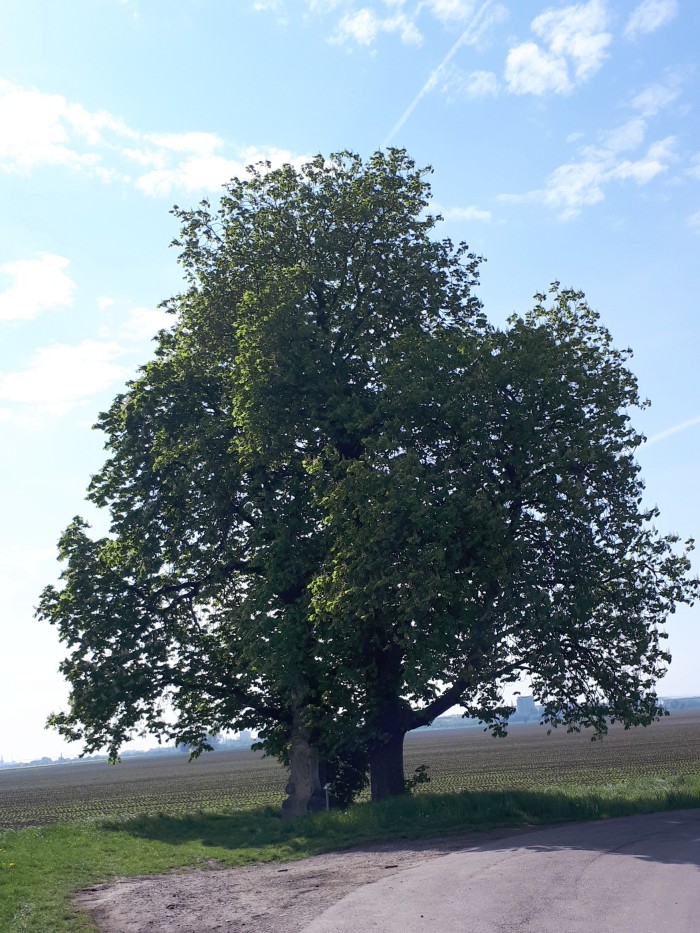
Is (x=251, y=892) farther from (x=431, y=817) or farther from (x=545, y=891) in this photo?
(x=431, y=817)

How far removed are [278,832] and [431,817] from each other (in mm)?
4122

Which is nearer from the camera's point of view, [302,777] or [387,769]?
[387,769]

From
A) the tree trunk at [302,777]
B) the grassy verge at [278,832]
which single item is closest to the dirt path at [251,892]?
the grassy verge at [278,832]

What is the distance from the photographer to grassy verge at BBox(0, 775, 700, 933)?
1870cm

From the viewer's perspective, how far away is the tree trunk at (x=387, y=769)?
2661 cm

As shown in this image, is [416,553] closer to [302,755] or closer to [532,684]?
[532,684]

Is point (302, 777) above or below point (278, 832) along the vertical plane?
above

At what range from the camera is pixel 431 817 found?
2166cm

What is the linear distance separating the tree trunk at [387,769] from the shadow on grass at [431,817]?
8.88 ft

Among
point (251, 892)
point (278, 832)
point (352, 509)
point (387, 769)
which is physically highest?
point (352, 509)

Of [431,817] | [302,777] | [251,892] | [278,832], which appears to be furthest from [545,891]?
[302,777]

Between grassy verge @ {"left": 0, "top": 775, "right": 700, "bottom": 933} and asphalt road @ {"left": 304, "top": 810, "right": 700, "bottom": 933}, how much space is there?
13.2ft

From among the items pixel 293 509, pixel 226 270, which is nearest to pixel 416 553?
pixel 293 509

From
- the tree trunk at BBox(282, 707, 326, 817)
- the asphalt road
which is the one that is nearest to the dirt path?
the asphalt road
